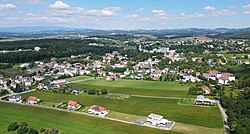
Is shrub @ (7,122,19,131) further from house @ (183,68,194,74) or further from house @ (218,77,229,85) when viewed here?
house @ (183,68,194,74)

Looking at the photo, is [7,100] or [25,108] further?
[7,100]

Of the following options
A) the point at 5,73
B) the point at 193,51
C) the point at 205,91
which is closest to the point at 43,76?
the point at 5,73

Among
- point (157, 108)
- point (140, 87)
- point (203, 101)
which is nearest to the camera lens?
point (157, 108)

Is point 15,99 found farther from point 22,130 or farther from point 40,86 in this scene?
point 22,130

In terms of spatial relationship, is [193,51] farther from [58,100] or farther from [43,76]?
[58,100]

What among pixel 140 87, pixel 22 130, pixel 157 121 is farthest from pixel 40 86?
pixel 157 121
